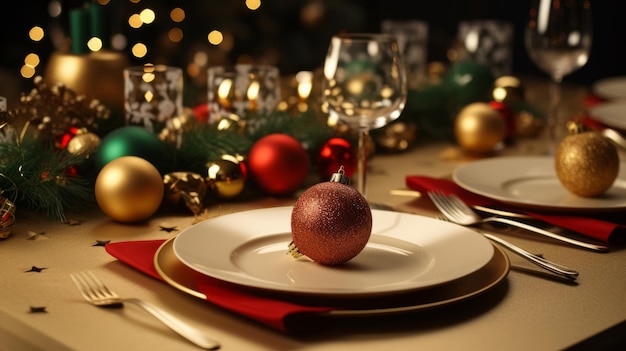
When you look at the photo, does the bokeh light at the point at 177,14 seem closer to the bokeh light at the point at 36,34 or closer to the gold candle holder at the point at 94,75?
the bokeh light at the point at 36,34

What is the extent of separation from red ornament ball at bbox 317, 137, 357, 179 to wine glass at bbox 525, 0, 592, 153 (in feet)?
1.43

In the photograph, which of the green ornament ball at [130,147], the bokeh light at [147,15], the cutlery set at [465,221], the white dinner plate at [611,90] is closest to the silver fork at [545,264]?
the cutlery set at [465,221]

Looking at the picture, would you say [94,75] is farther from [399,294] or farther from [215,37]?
[215,37]

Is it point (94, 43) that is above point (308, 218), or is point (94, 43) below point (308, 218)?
above

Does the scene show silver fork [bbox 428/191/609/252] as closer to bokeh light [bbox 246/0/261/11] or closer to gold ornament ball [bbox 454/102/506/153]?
gold ornament ball [bbox 454/102/506/153]

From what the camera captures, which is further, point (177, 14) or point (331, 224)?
point (177, 14)

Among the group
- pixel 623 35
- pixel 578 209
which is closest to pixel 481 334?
pixel 578 209

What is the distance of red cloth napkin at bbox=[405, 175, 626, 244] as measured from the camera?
37.4 inches

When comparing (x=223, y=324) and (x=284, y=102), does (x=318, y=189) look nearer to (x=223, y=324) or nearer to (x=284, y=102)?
(x=223, y=324)

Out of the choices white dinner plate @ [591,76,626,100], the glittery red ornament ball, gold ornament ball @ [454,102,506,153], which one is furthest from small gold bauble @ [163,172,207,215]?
white dinner plate @ [591,76,626,100]

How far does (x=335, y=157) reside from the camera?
1212mm

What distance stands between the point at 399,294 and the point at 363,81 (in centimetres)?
40

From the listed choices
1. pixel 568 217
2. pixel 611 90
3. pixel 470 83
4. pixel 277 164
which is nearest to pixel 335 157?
pixel 277 164

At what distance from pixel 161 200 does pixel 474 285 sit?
46 cm
